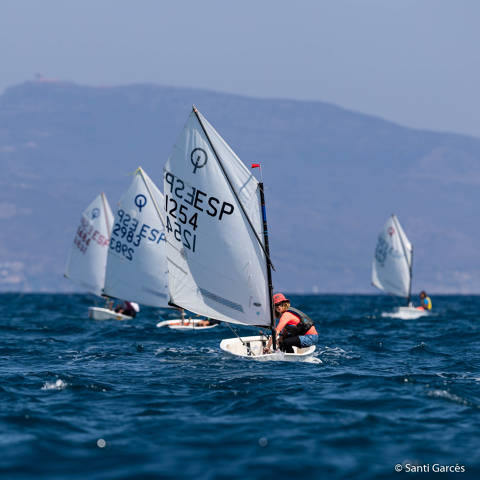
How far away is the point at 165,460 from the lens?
38.7 ft

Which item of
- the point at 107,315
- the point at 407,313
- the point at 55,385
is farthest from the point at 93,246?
the point at 55,385

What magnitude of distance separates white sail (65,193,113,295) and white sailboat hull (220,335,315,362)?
86.6ft

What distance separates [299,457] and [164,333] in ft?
72.7

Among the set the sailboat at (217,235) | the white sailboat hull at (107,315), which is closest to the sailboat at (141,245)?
the white sailboat hull at (107,315)

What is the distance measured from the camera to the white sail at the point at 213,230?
2238 centimetres

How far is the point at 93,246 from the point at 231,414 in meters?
35.8

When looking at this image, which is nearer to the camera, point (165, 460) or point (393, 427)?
point (165, 460)

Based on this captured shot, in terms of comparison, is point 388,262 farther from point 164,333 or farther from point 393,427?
point 393,427

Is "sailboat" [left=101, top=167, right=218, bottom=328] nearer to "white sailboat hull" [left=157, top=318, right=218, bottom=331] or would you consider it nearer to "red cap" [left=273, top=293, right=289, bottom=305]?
"white sailboat hull" [left=157, top=318, right=218, bottom=331]

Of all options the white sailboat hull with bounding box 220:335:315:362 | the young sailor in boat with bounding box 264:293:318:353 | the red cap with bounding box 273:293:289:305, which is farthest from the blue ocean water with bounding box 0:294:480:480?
the red cap with bounding box 273:293:289:305

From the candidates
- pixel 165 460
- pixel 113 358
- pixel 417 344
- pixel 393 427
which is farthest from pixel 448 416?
pixel 417 344

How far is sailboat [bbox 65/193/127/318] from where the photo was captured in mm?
49000

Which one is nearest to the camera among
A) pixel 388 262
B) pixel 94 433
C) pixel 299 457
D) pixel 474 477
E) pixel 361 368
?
pixel 474 477

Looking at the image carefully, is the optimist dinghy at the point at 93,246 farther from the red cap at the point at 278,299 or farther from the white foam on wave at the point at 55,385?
the white foam on wave at the point at 55,385
